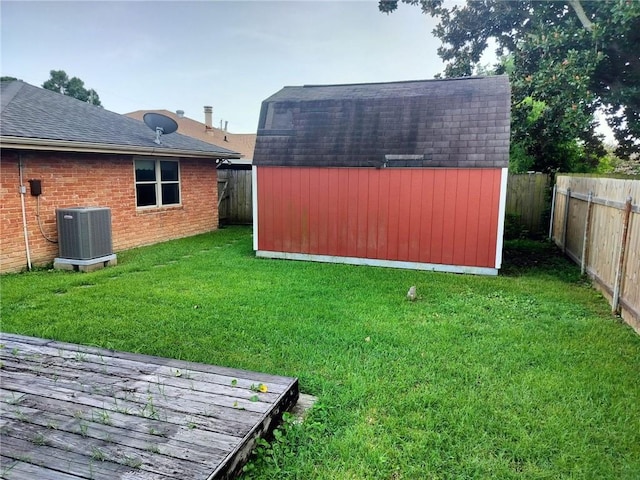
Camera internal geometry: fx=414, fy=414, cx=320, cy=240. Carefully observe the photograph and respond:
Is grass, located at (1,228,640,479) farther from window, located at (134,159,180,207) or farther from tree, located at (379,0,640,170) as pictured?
tree, located at (379,0,640,170)

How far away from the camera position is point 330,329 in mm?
4441

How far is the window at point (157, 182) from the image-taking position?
9758 millimetres

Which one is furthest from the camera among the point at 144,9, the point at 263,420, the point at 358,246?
the point at 144,9

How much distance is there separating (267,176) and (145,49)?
10637mm

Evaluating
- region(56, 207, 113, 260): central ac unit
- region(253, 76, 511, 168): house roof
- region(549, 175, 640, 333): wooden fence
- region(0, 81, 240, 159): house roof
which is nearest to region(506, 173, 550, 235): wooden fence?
region(549, 175, 640, 333): wooden fence

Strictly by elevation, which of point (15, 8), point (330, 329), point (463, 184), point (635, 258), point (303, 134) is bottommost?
point (330, 329)

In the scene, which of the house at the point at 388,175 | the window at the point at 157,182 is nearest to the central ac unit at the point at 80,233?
the window at the point at 157,182

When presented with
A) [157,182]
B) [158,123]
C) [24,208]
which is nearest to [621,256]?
[24,208]

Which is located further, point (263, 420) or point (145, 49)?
point (145, 49)

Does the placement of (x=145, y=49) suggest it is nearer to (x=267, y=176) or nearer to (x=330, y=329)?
(x=267, y=176)

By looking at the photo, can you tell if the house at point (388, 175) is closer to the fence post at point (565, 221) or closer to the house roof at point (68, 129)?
the fence post at point (565, 221)

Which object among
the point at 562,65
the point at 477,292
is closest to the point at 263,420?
the point at 477,292

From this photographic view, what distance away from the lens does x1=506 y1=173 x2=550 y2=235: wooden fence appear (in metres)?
11.3

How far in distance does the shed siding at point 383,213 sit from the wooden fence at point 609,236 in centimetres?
141
